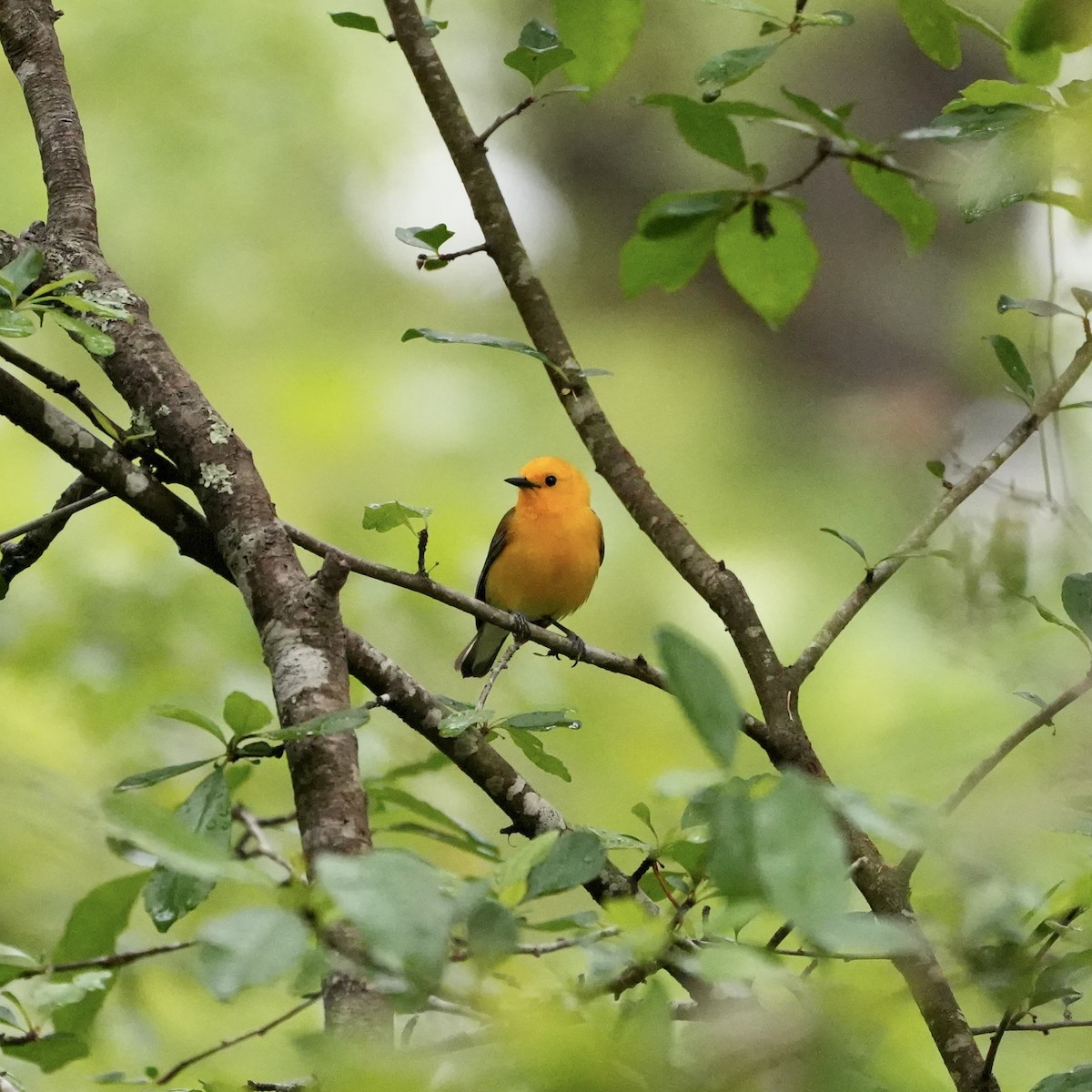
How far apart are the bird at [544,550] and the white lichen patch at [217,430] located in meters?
3.17

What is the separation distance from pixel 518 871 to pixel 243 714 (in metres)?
0.54

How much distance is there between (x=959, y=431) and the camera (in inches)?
78.0

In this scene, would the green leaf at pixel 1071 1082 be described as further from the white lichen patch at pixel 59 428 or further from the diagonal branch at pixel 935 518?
the white lichen patch at pixel 59 428

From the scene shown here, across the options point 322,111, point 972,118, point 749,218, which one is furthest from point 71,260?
point 322,111

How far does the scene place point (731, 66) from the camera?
148 centimetres

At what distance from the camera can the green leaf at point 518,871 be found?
2.34 feet

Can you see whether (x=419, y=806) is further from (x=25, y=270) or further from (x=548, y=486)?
(x=548, y=486)

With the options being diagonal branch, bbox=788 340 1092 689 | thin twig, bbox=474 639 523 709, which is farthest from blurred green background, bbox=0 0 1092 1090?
diagonal branch, bbox=788 340 1092 689

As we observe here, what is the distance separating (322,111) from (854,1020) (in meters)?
8.38

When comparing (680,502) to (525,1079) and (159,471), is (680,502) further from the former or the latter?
(525,1079)

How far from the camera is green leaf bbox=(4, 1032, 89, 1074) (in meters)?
1.45

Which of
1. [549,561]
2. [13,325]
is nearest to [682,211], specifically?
[13,325]

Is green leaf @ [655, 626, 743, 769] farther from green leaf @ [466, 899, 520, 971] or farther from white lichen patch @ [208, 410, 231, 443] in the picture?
white lichen patch @ [208, 410, 231, 443]

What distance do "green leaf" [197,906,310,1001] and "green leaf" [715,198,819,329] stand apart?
1.41 m
